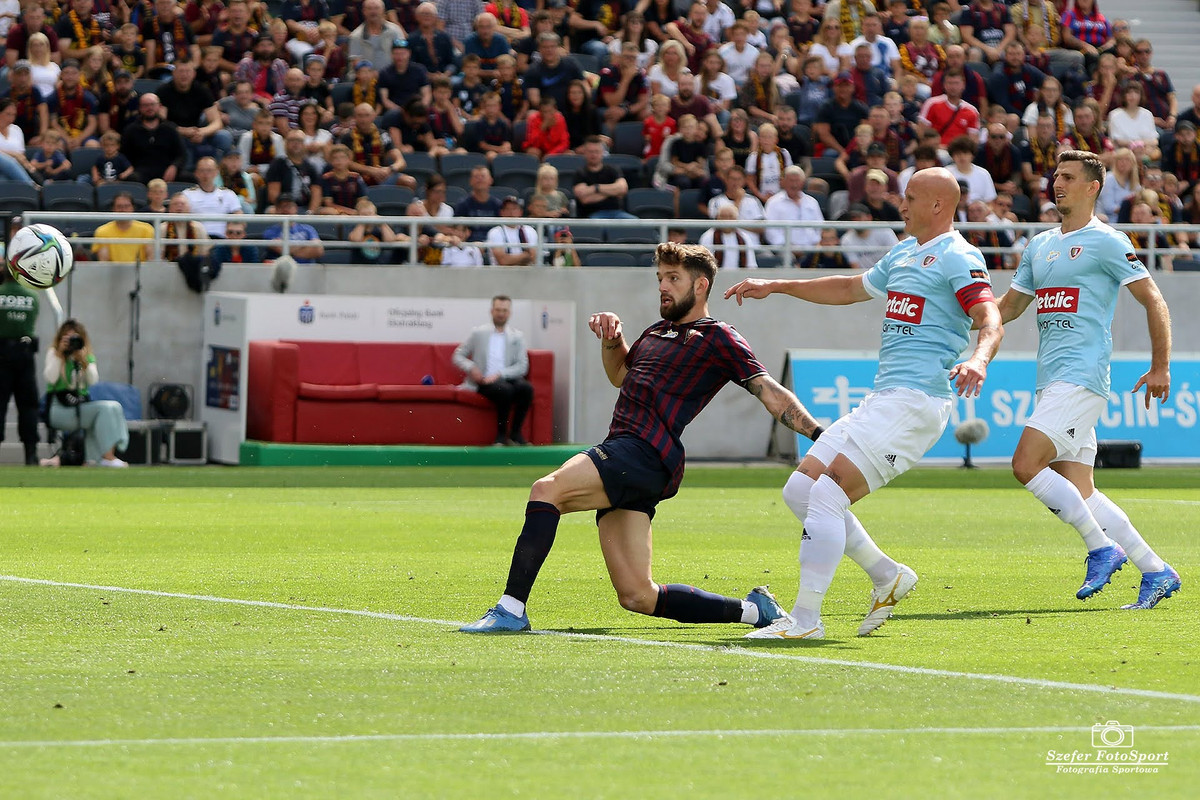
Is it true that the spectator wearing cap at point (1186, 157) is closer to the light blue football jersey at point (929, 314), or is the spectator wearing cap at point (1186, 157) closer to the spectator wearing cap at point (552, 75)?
the spectator wearing cap at point (552, 75)

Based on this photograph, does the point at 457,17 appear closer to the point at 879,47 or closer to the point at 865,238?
the point at 879,47

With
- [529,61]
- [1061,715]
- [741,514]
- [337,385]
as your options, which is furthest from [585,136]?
[1061,715]

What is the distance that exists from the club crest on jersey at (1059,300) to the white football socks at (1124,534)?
3.30ft

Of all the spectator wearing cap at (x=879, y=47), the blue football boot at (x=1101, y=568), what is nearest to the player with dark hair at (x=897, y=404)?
the blue football boot at (x=1101, y=568)

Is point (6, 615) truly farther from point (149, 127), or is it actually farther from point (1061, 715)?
point (149, 127)

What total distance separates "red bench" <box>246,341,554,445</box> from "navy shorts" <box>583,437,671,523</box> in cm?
1481

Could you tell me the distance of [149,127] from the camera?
23.8 metres

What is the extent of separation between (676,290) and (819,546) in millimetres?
1287

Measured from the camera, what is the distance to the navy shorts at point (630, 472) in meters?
7.93

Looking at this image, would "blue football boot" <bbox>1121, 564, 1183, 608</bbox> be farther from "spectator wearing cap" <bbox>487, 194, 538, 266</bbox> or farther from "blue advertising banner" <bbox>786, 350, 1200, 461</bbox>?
"spectator wearing cap" <bbox>487, 194, 538, 266</bbox>

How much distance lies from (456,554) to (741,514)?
4.50 m

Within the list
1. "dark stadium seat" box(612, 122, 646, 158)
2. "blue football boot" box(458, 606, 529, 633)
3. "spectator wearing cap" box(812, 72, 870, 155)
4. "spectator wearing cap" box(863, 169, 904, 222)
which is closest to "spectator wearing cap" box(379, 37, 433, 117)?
"dark stadium seat" box(612, 122, 646, 158)

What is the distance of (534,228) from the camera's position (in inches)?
953

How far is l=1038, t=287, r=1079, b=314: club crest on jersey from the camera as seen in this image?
31.8 ft
